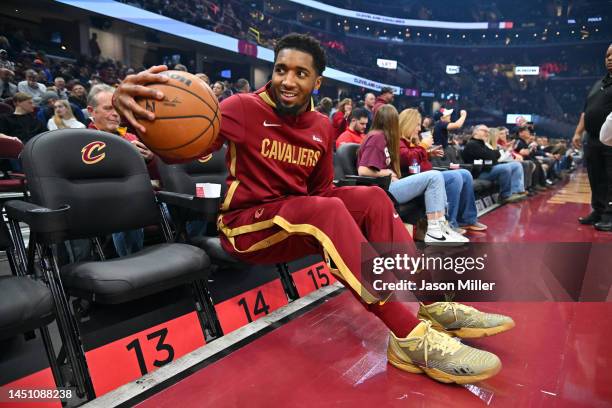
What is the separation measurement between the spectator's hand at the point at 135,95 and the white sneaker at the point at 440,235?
8.29ft

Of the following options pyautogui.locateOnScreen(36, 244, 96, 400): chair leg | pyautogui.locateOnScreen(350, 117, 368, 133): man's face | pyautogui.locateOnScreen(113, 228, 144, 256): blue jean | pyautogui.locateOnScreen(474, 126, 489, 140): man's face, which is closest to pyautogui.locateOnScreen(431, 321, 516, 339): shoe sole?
pyautogui.locateOnScreen(36, 244, 96, 400): chair leg

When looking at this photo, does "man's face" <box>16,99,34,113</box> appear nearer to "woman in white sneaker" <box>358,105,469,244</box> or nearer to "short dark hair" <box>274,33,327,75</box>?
"woman in white sneaker" <box>358,105,469,244</box>

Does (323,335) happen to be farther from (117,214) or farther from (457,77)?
(457,77)

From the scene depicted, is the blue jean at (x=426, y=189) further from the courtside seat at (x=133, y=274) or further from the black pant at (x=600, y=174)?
the black pant at (x=600, y=174)

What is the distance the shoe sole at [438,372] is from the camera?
4.96ft

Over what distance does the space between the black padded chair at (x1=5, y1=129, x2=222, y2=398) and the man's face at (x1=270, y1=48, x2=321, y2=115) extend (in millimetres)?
554

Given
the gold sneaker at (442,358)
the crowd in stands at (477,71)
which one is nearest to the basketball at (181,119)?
the gold sneaker at (442,358)

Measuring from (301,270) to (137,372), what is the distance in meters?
1.25

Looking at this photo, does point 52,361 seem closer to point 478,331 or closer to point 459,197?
point 478,331

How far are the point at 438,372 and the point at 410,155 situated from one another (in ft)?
8.12

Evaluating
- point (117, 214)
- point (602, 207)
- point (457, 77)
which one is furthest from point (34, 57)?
point (457, 77)

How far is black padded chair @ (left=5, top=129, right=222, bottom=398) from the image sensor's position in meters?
1.46

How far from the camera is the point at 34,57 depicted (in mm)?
9906

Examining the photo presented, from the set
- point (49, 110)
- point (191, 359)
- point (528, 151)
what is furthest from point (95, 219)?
point (528, 151)
